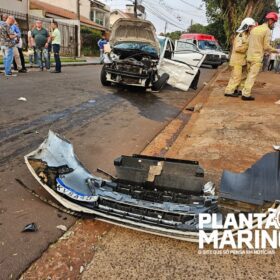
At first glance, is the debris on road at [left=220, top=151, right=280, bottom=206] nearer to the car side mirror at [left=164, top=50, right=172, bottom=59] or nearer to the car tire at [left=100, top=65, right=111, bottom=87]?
the car tire at [left=100, top=65, right=111, bottom=87]

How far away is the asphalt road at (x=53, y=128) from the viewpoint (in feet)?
7.55

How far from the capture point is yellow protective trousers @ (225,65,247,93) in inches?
319

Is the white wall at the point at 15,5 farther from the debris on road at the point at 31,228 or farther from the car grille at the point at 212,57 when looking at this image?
the debris on road at the point at 31,228

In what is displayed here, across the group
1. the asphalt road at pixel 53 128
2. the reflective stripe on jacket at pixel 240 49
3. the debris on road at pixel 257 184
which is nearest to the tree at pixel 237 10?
the asphalt road at pixel 53 128

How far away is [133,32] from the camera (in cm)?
1072

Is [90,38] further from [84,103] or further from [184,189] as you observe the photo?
[184,189]

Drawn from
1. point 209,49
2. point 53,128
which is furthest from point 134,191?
point 209,49

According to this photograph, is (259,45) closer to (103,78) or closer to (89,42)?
(103,78)

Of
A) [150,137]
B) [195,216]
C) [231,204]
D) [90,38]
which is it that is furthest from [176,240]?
[90,38]

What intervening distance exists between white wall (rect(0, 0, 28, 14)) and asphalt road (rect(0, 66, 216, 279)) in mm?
16286

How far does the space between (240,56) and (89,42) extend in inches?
1005

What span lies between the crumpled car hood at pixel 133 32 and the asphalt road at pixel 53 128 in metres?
1.93

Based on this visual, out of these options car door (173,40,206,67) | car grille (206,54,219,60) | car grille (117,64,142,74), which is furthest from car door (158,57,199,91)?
car grille (206,54,219,60)

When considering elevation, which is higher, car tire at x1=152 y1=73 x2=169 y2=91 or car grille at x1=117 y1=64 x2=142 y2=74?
car grille at x1=117 y1=64 x2=142 y2=74
